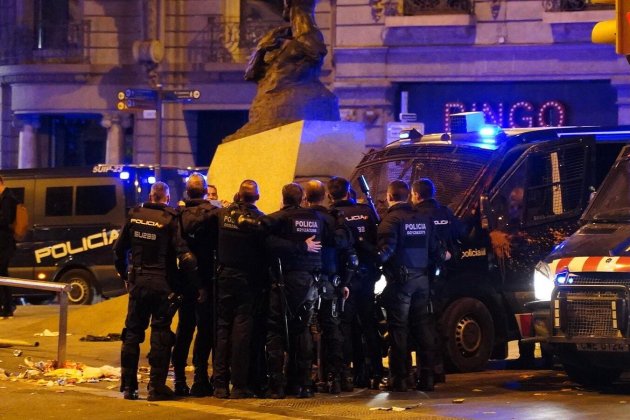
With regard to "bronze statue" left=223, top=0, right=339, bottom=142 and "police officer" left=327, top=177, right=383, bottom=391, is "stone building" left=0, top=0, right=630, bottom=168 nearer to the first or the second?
"bronze statue" left=223, top=0, right=339, bottom=142

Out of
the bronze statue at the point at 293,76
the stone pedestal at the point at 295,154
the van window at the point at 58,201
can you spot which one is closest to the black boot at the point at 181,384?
the stone pedestal at the point at 295,154

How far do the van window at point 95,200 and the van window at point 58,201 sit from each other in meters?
0.14

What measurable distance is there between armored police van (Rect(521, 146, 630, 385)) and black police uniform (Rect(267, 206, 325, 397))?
1883mm

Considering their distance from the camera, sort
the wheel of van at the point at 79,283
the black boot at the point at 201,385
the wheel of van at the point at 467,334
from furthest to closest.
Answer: the wheel of van at the point at 79,283 → the wheel of van at the point at 467,334 → the black boot at the point at 201,385

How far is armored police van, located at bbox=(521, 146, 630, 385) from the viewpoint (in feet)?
35.5

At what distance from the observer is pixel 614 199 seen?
477 inches

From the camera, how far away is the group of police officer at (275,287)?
11281 millimetres

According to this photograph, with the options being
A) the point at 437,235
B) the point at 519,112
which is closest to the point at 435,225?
the point at 437,235

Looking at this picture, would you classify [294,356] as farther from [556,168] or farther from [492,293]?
[556,168]

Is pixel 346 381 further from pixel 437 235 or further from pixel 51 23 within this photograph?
pixel 51 23

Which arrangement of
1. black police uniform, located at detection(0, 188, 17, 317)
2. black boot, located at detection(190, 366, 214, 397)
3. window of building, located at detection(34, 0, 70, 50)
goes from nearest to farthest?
black boot, located at detection(190, 366, 214, 397) → black police uniform, located at detection(0, 188, 17, 317) → window of building, located at detection(34, 0, 70, 50)

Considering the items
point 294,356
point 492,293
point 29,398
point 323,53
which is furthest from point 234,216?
point 323,53

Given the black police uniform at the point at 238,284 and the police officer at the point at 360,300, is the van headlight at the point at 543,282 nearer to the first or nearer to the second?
the police officer at the point at 360,300

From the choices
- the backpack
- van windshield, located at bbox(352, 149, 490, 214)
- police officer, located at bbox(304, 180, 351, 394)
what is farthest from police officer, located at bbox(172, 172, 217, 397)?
the backpack
